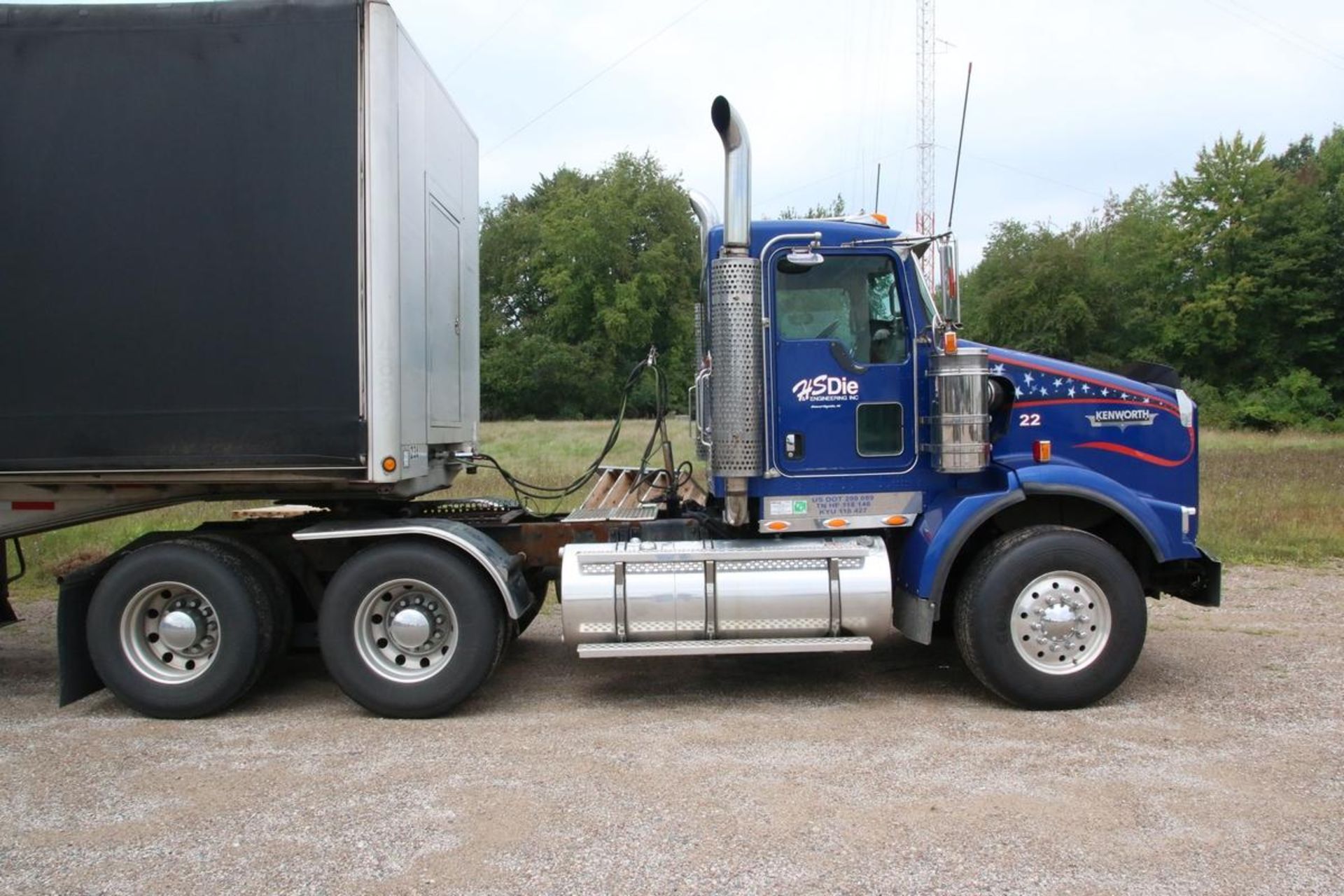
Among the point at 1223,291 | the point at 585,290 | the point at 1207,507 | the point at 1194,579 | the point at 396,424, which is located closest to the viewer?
the point at 396,424

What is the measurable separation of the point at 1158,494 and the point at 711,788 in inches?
138

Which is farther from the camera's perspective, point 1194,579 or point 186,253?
point 1194,579

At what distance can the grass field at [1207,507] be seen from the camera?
9773 mm

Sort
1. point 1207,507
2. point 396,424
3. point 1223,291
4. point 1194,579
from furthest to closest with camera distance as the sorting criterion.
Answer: point 1223,291, point 1207,507, point 1194,579, point 396,424

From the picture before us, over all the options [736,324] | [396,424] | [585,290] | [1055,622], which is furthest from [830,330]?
[585,290]

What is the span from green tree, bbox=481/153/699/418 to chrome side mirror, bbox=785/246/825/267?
1839 millimetres

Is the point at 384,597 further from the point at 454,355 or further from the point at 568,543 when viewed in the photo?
the point at 454,355

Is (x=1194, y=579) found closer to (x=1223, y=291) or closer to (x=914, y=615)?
(x=914, y=615)

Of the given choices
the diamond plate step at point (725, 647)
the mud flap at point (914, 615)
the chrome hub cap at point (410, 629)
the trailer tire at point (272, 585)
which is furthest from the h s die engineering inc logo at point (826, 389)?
the trailer tire at point (272, 585)

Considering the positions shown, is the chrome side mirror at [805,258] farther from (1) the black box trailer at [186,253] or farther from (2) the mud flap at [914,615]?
(1) the black box trailer at [186,253]

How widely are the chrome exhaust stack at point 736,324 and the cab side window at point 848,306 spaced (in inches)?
9.5

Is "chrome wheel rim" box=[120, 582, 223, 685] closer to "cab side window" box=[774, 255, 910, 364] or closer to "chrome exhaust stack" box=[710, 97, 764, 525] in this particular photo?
"chrome exhaust stack" box=[710, 97, 764, 525]

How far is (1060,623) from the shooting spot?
5.57m

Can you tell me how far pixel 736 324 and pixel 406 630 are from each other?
8.65ft
